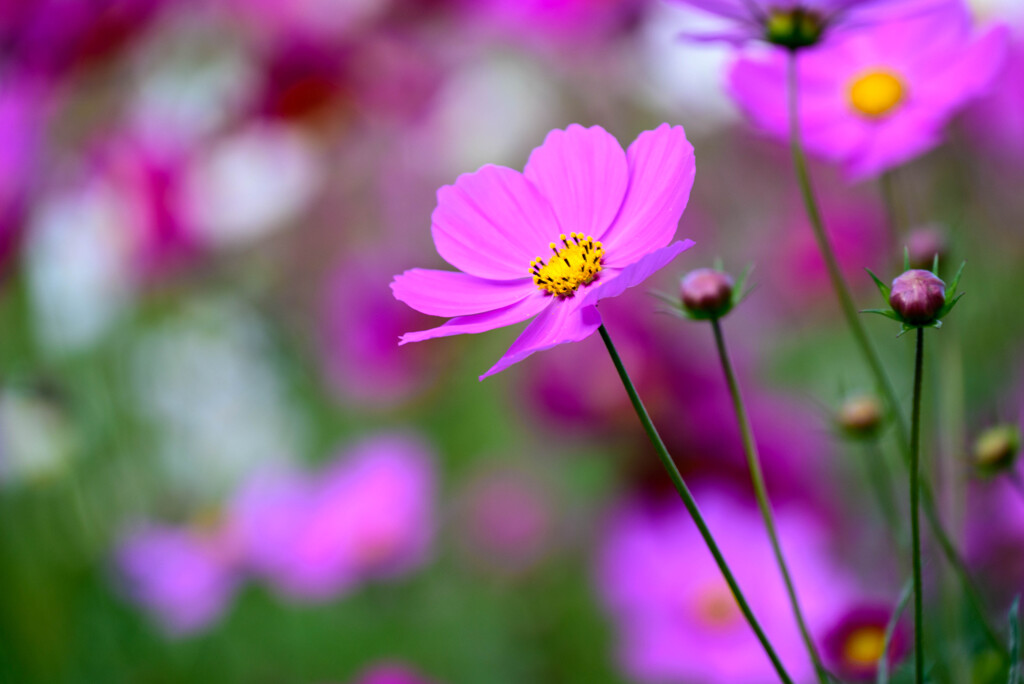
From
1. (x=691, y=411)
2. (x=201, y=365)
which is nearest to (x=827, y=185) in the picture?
(x=691, y=411)

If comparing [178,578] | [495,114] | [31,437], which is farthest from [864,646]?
[495,114]

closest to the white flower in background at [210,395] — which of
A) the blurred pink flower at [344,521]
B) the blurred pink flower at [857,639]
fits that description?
the blurred pink flower at [344,521]

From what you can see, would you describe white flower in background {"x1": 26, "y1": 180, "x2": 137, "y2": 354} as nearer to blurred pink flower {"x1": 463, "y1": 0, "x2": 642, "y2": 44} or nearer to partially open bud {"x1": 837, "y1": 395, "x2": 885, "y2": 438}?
blurred pink flower {"x1": 463, "y1": 0, "x2": 642, "y2": 44}

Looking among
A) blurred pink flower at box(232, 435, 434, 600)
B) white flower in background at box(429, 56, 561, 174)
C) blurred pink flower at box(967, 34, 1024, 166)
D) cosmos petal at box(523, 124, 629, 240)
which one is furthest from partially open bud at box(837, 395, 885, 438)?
white flower in background at box(429, 56, 561, 174)

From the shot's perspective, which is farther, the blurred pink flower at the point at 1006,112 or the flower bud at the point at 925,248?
the blurred pink flower at the point at 1006,112

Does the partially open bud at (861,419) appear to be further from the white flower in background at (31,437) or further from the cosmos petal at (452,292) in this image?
the white flower in background at (31,437)
